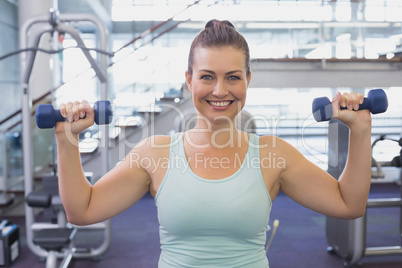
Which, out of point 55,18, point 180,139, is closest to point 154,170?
point 180,139

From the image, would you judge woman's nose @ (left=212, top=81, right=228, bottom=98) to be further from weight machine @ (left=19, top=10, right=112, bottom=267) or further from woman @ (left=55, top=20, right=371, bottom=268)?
weight machine @ (left=19, top=10, right=112, bottom=267)

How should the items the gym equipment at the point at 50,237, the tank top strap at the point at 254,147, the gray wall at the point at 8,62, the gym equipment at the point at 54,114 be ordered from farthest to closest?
1. the gray wall at the point at 8,62
2. the gym equipment at the point at 50,237
3. the tank top strap at the point at 254,147
4. the gym equipment at the point at 54,114

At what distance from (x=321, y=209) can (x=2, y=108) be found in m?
5.38

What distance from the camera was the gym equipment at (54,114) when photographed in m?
0.84

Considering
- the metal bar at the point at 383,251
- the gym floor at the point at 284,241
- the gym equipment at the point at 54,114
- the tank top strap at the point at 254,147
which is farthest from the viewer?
the gym floor at the point at 284,241

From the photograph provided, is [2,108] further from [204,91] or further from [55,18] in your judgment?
[204,91]

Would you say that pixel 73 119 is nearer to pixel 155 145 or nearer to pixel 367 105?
pixel 155 145

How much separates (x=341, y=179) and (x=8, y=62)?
18.4 ft

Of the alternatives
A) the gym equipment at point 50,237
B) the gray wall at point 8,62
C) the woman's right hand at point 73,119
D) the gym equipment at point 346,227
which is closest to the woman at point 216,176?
the woman's right hand at point 73,119

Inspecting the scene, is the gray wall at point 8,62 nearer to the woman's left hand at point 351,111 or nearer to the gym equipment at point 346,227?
the gym equipment at point 346,227

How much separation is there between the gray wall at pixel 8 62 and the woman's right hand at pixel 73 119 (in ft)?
16.3

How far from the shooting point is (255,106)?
5.86 meters

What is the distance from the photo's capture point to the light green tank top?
88 cm

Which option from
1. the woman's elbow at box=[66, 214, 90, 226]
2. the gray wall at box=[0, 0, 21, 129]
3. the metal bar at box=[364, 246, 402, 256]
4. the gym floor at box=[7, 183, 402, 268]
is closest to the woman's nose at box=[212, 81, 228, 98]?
the woman's elbow at box=[66, 214, 90, 226]
